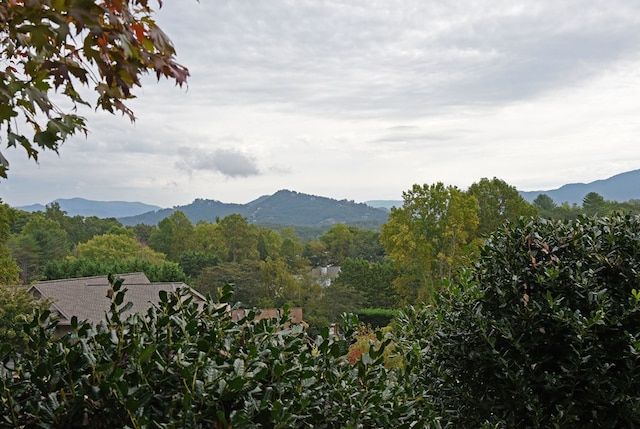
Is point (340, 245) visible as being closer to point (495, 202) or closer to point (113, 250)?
point (113, 250)

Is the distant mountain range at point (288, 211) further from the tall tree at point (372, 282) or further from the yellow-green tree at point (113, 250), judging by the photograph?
the tall tree at point (372, 282)

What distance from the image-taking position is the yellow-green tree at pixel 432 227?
23688mm

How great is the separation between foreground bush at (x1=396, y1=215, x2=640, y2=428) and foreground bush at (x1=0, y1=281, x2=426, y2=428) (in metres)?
0.76

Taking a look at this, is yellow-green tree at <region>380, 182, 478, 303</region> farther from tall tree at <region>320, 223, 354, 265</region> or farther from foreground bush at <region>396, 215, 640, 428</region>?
tall tree at <region>320, 223, 354, 265</region>

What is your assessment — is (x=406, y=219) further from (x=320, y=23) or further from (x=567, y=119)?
(x=320, y=23)

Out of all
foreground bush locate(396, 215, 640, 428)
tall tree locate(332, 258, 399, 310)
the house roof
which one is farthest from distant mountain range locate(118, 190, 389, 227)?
foreground bush locate(396, 215, 640, 428)

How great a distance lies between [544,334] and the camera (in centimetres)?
258

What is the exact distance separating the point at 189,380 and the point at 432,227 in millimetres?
23269

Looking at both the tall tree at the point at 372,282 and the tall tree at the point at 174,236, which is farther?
the tall tree at the point at 174,236

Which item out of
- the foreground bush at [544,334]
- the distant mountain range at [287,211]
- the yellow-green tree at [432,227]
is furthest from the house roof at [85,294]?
the distant mountain range at [287,211]

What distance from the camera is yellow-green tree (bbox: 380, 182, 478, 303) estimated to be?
77.7 feet

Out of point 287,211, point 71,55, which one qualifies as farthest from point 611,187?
point 71,55

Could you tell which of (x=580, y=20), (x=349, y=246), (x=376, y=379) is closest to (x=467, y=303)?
(x=376, y=379)

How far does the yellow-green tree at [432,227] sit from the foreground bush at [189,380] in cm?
2216
